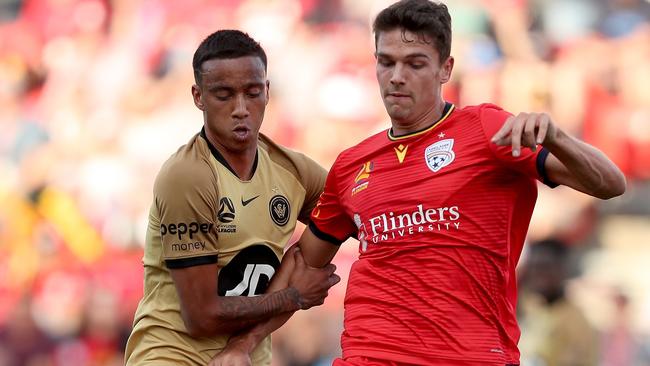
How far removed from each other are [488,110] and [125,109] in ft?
22.5

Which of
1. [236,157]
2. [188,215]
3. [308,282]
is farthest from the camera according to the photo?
[308,282]

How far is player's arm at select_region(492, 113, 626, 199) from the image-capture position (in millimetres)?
3562

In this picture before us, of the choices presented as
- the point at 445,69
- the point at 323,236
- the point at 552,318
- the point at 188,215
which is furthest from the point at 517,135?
the point at 552,318

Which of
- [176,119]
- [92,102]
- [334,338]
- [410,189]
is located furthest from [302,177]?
[92,102]

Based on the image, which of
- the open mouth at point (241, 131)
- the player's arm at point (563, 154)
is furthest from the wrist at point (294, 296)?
the player's arm at point (563, 154)

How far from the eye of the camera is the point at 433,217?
409 cm

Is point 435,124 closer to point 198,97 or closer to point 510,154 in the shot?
point 510,154

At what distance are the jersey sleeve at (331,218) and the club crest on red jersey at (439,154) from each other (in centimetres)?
48

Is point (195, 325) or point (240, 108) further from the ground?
point (240, 108)

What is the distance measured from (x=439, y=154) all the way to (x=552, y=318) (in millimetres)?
4708

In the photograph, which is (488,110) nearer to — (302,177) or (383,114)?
(302,177)

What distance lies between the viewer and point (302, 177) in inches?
194

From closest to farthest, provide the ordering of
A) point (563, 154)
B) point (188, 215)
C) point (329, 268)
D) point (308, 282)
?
point (563, 154) < point (188, 215) < point (308, 282) < point (329, 268)

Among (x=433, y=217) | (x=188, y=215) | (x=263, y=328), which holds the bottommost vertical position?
(x=263, y=328)
